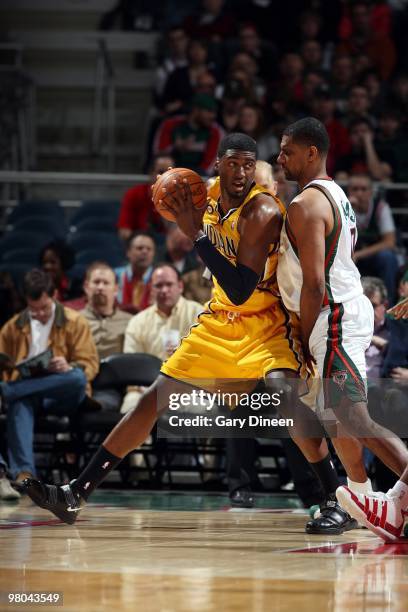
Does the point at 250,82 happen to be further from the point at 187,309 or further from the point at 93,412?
the point at 93,412

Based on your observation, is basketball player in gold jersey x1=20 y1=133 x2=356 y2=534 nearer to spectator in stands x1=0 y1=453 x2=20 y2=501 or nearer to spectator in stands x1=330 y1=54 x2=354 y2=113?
spectator in stands x1=0 y1=453 x2=20 y2=501

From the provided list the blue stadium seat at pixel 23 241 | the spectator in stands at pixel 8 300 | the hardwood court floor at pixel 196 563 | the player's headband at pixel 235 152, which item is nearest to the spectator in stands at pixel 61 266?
the spectator in stands at pixel 8 300

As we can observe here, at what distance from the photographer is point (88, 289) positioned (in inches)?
327

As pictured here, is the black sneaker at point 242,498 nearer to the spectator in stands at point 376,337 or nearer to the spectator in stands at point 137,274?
the spectator in stands at point 376,337

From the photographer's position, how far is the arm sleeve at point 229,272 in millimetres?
4609

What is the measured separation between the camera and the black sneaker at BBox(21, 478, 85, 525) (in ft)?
16.1

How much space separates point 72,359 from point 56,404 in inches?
16.9

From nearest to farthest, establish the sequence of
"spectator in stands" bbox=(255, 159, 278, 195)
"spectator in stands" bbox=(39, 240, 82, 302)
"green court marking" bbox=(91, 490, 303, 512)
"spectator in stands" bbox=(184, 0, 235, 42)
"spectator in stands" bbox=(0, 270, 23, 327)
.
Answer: "spectator in stands" bbox=(255, 159, 278, 195), "green court marking" bbox=(91, 490, 303, 512), "spectator in stands" bbox=(0, 270, 23, 327), "spectator in stands" bbox=(39, 240, 82, 302), "spectator in stands" bbox=(184, 0, 235, 42)

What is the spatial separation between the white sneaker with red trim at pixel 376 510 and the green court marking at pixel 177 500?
5.91 feet

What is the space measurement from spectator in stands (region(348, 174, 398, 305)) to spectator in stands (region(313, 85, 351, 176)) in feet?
6.01

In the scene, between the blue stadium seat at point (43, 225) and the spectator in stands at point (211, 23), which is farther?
the spectator in stands at point (211, 23)

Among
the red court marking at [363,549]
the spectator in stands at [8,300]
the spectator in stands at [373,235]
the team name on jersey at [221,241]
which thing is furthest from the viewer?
the spectator in stands at [373,235]

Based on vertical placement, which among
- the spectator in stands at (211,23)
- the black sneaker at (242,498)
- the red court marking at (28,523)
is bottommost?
the black sneaker at (242,498)

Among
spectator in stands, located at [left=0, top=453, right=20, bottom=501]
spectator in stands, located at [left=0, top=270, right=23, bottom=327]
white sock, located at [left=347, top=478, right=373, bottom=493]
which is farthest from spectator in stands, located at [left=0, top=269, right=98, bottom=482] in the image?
white sock, located at [left=347, top=478, right=373, bottom=493]
